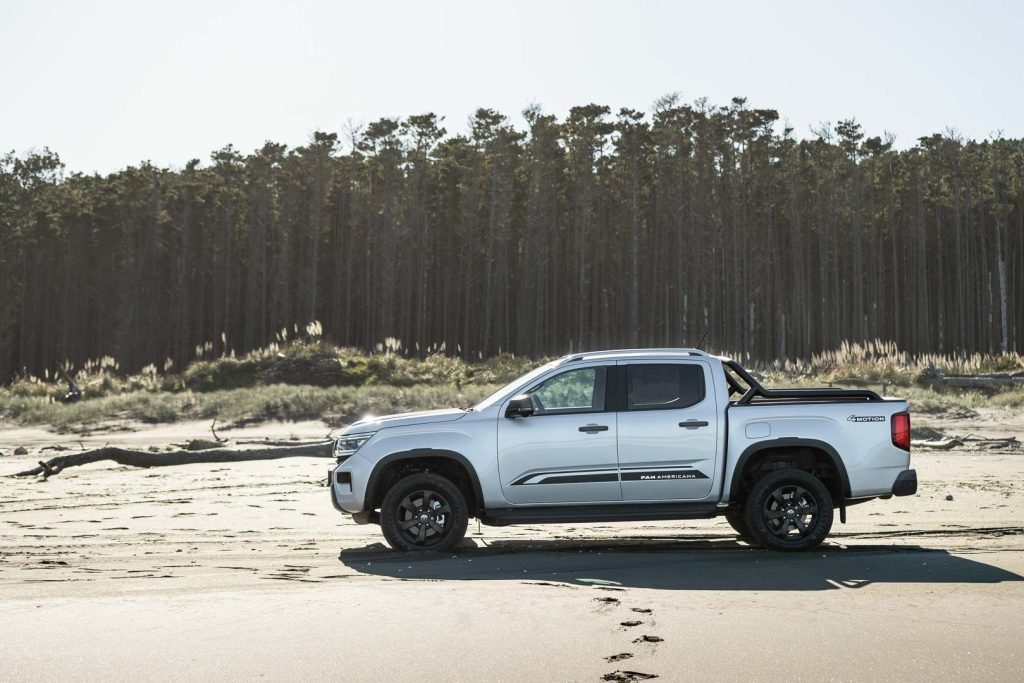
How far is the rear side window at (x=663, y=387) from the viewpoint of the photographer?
10695 mm

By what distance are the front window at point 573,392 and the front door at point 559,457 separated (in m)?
0.08

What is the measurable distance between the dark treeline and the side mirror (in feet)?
147

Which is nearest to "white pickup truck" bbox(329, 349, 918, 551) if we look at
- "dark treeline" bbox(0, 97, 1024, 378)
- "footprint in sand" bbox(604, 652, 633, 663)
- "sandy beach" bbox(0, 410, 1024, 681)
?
"sandy beach" bbox(0, 410, 1024, 681)

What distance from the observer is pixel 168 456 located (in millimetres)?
17688

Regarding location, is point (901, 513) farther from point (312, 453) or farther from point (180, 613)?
point (312, 453)

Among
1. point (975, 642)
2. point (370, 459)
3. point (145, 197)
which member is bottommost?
point (975, 642)

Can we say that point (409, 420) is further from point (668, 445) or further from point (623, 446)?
point (668, 445)

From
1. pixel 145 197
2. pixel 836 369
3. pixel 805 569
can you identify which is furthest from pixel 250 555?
pixel 145 197

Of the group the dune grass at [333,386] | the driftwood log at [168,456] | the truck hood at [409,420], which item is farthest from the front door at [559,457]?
the dune grass at [333,386]

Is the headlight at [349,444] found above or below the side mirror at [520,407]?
below

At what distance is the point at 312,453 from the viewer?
19.0 metres

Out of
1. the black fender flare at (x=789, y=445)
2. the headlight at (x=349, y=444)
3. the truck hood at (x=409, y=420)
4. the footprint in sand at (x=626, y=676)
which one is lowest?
the footprint in sand at (x=626, y=676)

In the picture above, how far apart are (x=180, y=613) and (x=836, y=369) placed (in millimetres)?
29224

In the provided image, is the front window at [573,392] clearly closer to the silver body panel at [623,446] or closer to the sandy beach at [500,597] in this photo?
the silver body panel at [623,446]
